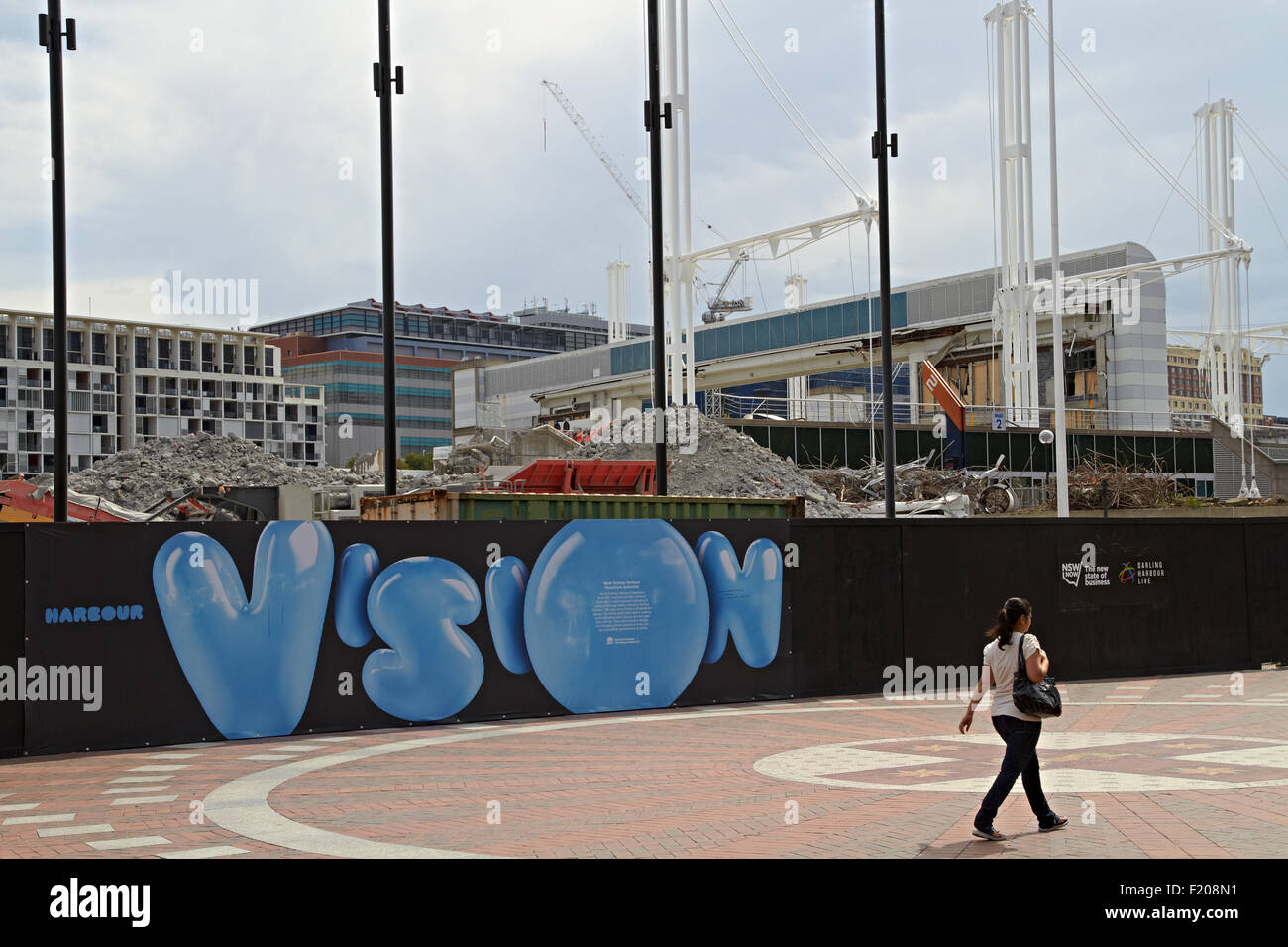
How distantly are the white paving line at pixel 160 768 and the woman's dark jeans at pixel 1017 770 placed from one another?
7.92 meters

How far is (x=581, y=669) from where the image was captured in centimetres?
1630

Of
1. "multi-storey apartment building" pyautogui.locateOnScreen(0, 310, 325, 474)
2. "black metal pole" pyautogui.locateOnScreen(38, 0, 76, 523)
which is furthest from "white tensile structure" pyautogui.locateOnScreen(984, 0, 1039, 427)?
"multi-storey apartment building" pyautogui.locateOnScreen(0, 310, 325, 474)

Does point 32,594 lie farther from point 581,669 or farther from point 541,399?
point 541,399

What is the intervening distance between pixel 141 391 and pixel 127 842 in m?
154

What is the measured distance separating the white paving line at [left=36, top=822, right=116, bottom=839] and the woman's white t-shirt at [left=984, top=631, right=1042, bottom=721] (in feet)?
21.6

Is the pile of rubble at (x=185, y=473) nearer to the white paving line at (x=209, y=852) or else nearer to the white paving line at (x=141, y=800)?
the white paving line at (x=141, y=800)

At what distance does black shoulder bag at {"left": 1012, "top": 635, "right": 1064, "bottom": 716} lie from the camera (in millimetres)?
8523

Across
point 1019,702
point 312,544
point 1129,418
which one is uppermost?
point 1129,418

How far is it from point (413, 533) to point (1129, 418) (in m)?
46.7

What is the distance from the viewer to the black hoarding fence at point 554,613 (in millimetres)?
13703

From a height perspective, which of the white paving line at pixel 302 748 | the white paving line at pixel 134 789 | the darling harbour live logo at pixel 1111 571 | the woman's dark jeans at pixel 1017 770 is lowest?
the white paving line at pixel 302 748

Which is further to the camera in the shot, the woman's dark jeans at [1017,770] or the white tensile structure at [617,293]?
the white tensile structure at [617,293]

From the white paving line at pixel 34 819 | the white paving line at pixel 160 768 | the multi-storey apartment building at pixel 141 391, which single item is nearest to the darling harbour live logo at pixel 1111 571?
the white paving line at pixel 160 768
